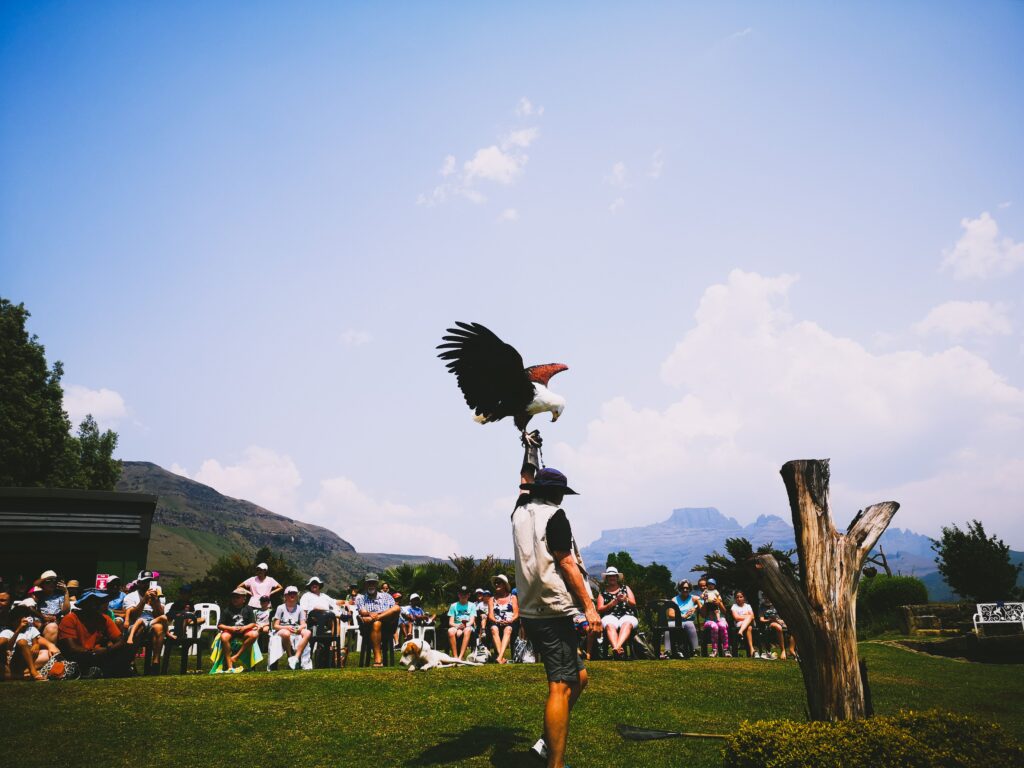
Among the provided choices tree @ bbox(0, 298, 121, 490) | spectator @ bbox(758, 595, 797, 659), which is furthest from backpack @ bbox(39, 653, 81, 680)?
tree @ bbox(0, 298, 121, 490)

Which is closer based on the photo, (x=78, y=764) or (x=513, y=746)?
(x=78, y=764)

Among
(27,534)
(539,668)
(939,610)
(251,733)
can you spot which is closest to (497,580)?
(539,668)

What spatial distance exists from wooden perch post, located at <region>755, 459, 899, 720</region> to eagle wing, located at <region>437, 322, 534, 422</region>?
2473 mm

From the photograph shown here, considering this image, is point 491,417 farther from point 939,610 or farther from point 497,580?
point 939,610

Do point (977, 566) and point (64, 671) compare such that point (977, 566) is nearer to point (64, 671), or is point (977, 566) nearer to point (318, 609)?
point (318, 609)

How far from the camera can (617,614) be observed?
12.2 meters

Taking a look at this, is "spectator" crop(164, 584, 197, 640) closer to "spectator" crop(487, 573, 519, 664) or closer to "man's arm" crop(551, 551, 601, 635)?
"spectator" crop(487, 573, 519, 664)

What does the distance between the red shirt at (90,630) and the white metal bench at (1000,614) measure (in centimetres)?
2212

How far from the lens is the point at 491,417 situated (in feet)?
20.0

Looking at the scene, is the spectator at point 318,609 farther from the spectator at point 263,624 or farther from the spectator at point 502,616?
the spectator at point 502,616

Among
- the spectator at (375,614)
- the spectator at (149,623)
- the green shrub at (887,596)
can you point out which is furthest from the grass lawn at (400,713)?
the green shrub at (887,596)

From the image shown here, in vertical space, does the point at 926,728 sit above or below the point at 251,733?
above

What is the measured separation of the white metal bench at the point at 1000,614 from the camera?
18.9m

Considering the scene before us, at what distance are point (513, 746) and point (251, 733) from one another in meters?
2.36
